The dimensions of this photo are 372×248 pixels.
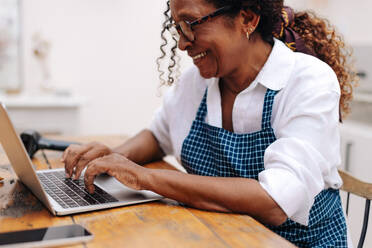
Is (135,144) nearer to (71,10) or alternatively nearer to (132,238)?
(132,238)

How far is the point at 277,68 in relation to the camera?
1.17 metres

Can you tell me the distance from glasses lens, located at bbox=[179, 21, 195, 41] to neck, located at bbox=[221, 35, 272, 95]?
0.52 ft

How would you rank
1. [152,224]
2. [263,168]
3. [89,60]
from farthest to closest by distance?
[89,60] → [263,168] → [152,224]

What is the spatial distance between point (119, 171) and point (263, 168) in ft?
1.26

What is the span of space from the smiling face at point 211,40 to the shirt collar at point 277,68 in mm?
84

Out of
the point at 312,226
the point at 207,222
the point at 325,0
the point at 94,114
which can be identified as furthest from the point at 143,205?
the point at 325,0

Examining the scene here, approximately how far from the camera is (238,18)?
115 centimetres

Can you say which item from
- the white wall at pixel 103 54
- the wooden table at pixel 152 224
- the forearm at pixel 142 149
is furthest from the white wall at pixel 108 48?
the wooden table at pixel 152 224

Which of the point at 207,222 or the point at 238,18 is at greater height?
the point at 238,18

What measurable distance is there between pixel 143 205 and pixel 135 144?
487 millimetres

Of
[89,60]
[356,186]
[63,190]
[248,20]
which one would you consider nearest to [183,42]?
[248,20]

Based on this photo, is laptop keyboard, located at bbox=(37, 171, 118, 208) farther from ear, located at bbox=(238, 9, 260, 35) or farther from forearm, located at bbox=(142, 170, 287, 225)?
ear, located at bbox=(238, 9, 260, 35)

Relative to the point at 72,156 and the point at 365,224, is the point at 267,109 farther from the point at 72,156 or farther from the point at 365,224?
the point at 72,156

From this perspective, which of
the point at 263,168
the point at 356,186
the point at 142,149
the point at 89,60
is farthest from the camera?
the point at 89,60
